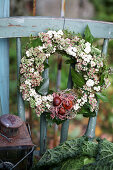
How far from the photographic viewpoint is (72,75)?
2.16 meters

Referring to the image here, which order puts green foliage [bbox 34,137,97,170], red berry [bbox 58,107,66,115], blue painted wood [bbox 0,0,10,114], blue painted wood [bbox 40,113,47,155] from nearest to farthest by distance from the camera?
green foliage [bbox 34,137,97,170], blue painted wood [bbox 0,0,10,114], red berry [bbox 58,107,66,115], blue painted wood [bbox 40,113,47,155]

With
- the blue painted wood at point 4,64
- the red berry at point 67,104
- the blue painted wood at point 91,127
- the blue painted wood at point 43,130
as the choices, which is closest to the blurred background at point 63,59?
the blue painted wood at point 43,130

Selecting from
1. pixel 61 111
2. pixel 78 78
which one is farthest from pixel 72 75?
pixel 61 111

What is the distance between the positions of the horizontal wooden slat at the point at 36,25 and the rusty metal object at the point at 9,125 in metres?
0.67

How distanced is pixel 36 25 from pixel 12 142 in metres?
0.95

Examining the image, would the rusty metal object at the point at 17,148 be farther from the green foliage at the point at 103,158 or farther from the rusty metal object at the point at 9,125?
the green foliage at the point at 103,158

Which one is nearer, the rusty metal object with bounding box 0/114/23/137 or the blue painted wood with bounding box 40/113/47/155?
the rusty metal object with bounding box 0/114/23/137

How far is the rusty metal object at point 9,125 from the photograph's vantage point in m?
1.83

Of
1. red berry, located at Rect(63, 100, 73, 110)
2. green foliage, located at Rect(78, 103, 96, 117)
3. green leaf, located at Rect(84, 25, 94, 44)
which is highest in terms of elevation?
green leaf, located at Rect(84, 25, 94, 44)

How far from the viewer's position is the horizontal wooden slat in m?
1.98

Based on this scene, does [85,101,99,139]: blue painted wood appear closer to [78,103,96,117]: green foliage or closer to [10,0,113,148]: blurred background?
[78,103,96,117]: green foliage

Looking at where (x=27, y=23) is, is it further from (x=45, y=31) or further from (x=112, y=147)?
(x=112, y=147)

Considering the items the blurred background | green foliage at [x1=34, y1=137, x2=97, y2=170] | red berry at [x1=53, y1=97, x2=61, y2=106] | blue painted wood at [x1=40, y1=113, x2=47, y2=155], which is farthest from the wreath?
the blurred background

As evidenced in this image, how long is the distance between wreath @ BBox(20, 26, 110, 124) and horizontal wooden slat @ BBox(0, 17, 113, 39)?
57 millimetres
